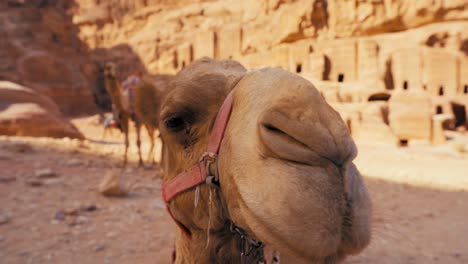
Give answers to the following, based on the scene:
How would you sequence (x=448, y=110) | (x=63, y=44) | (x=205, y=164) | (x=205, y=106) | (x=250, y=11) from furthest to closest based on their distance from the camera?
(x=250, y=11)
(x=63, y=44)
(x=448, y=110)
(x=205, y=106)
(x=205, y=164)

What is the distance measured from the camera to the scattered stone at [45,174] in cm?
554

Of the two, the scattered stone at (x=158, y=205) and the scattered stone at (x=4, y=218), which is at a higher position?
the scattered stone at (x=4, y=218)

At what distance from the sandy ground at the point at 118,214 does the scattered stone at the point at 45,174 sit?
105mm

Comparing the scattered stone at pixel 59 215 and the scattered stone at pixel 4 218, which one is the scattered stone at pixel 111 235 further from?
the scattered stone at pixel 4 218

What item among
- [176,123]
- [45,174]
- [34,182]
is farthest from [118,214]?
[176,123]

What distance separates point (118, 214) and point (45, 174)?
7.12 feet

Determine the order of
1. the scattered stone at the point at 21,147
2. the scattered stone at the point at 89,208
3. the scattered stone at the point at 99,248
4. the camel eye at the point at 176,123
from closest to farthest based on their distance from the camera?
the camel eye at the point at 176,123 → the scattered stone at the point at 99,248 → the scattered stone at the point at 89,208 → the scattered stone at the point at 21,147

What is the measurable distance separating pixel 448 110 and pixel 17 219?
2290 centimetres

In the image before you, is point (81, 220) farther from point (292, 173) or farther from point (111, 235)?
point (292, 173)

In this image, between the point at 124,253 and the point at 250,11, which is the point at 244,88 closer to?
the point at 124,253

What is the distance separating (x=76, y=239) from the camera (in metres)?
3.52

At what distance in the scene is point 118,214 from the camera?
4.35 metres

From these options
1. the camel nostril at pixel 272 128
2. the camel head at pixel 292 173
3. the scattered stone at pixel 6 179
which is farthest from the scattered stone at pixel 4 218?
the camel nostril at pixel 272 128

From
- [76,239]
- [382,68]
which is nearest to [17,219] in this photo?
[76,239]
